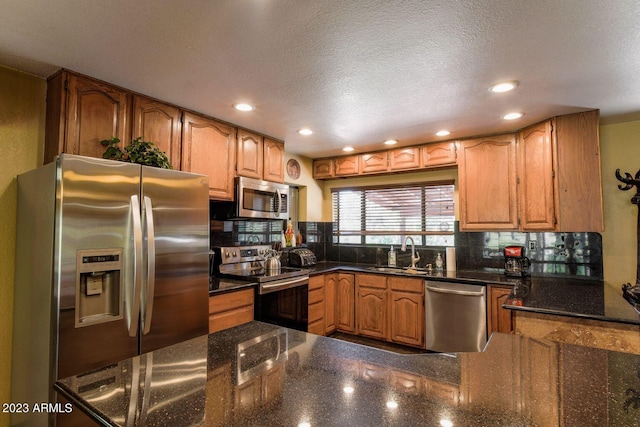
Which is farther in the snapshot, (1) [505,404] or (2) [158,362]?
(2) [158,362]

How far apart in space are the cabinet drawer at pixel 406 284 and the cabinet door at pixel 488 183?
73cm

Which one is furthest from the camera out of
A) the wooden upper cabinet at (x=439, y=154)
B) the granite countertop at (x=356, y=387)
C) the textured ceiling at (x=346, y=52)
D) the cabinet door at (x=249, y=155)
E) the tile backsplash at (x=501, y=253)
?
the wooden upper cabinet at (x=439, y=154)

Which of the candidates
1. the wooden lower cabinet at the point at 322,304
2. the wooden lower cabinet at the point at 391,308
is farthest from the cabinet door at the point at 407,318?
the wooden lower cabinet at the point at 322,304

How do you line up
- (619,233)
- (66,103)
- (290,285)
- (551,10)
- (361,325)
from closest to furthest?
(551,10) < (66,103) < (619,233) < (290,285) < (361,325)

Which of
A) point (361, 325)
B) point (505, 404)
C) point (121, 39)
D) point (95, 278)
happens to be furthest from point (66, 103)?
point (361, 325)

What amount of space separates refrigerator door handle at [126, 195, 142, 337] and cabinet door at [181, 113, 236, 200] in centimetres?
90

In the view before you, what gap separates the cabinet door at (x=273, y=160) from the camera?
3.40 meters

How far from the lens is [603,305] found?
2.05 metres

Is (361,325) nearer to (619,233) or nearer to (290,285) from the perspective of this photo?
(290,285)

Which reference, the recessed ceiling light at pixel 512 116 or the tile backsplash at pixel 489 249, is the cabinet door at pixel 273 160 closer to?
the tile backsplash at pixel 489 249

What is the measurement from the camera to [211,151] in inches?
112

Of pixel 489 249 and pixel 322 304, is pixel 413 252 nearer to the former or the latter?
pixel 489 249

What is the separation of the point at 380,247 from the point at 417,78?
2497mm

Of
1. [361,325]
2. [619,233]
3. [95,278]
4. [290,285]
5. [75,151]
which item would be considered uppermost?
[75,151]
